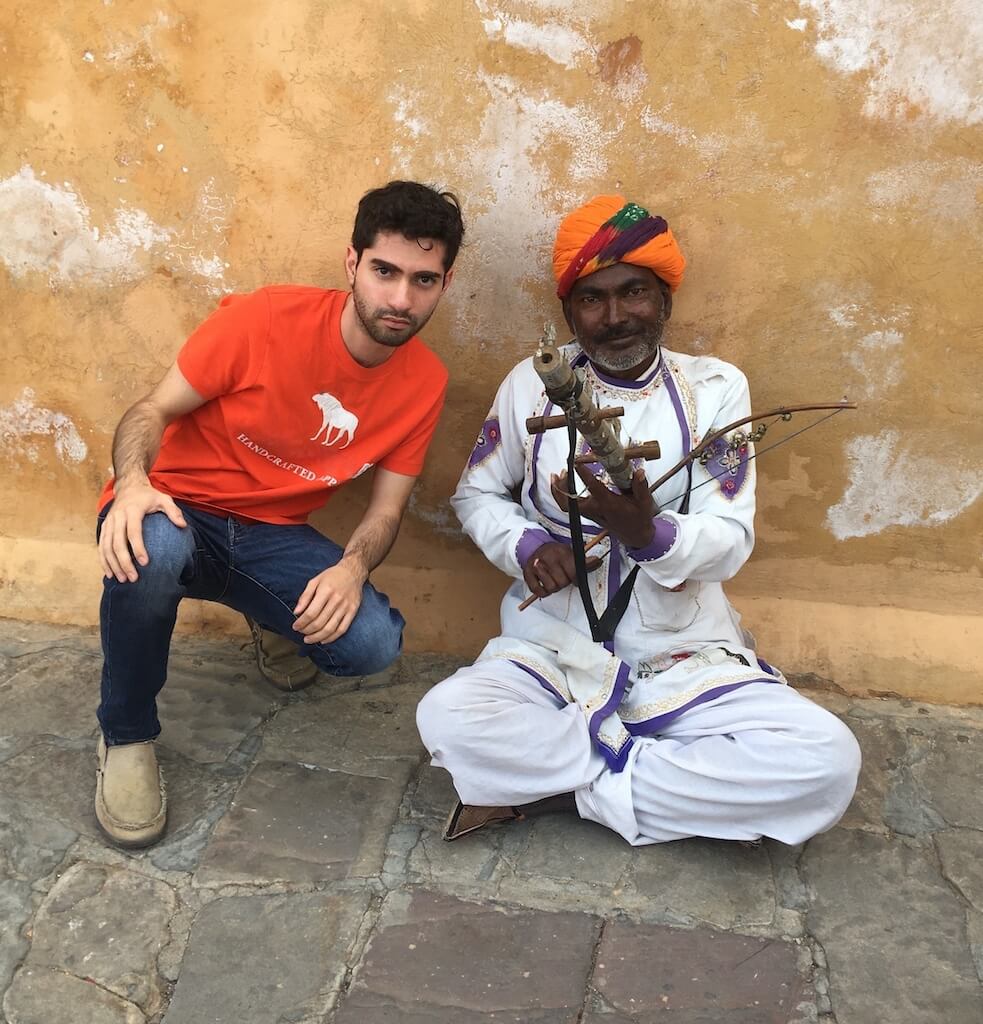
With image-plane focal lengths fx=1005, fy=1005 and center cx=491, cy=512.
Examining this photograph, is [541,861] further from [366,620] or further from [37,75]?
[37,75]

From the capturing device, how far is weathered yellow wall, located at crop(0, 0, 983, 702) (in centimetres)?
270

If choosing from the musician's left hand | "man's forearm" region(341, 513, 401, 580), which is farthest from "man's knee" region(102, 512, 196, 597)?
the musician's left hand

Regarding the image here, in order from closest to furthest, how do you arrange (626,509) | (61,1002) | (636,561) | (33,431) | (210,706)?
(61,1002) → (626,509) → (636,561) → (210,706) → (33,431)

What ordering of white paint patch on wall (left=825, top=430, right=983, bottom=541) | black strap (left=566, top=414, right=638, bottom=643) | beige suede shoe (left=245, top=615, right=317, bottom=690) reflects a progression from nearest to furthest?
black strap (left=566, top=414, right=638, bottom=643), white paint patch on wall (left=825, top=430, right=983, bottom=541), beige suede shoe (left=245, top=615, right=317, bottom=690)

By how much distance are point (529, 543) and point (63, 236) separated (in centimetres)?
177

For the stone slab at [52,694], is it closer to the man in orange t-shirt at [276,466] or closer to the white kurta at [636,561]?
the man in orange t-shirt at [276,466]

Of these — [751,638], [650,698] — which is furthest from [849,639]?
[650,698]

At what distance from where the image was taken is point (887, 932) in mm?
2223

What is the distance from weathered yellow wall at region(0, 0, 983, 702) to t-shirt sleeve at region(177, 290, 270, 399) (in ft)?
1.37

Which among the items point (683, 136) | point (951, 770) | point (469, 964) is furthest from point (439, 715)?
point (683, 136)

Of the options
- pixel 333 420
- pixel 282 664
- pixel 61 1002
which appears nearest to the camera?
pixel 61 1002

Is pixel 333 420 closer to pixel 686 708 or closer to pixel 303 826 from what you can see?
pixel 303 826

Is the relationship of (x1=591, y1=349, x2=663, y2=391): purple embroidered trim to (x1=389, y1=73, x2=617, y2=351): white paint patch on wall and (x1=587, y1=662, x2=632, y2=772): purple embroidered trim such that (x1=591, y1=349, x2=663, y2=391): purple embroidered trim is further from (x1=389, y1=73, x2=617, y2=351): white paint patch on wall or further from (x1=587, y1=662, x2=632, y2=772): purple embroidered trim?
(x1=587, y1=662, x2=632, y2=772): purple embroidered trim

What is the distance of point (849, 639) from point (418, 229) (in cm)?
180
